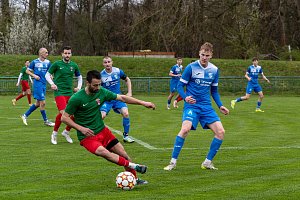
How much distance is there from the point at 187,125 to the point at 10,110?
1551 centimetres

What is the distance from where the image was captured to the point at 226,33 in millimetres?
47594

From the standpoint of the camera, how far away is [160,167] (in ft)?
32.5

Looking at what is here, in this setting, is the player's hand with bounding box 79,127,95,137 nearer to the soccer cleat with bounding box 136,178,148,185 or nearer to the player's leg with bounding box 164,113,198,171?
the soccer cleat with bounding box 136,178,148,185

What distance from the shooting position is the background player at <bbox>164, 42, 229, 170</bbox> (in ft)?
32.1

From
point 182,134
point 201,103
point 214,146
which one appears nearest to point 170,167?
point 182,134

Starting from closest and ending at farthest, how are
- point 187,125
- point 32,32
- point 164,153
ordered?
point 187,125 → point 164,153 → point 32,32

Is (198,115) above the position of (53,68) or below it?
below

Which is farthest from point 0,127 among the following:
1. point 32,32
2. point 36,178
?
point 32,32

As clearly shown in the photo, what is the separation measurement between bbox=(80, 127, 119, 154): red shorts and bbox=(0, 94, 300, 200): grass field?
0.52 m

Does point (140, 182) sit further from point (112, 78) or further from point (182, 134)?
point (112, 78)

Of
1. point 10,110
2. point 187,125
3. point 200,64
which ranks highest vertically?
point 200,64

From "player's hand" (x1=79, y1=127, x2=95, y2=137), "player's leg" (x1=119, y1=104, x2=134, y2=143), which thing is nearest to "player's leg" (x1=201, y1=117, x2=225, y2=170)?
"player's hand" (x1=79, y1=127, x2=95, y2=137)

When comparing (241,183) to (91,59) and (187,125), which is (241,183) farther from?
(91,59)

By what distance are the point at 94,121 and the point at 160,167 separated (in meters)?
1.91
